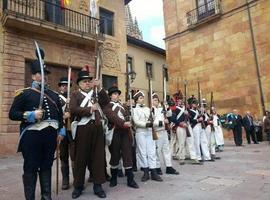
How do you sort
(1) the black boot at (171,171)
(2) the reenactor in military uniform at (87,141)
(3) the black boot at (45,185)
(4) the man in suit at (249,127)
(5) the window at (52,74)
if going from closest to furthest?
(3) the black boot at (45,185) → (2) the reenactor in military uniform at (87,141) → (1) the black boot at (171,171) → (5) the window at (52,74) → (4) the man in suit at (249,127)

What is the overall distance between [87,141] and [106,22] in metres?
13.1

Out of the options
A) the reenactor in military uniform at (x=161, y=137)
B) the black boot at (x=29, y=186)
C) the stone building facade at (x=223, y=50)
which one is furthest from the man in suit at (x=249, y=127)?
the black boot at (x=29, y=186)

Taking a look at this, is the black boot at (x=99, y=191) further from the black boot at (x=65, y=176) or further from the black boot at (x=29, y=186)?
the black boot at (x=29, y=186)

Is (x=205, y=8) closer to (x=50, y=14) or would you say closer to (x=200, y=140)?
(x=50, y=14)

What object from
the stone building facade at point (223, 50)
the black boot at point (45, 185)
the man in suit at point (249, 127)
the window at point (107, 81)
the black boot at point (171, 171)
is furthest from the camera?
the stone building facade at point (223, 50)

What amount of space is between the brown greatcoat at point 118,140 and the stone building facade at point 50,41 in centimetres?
735

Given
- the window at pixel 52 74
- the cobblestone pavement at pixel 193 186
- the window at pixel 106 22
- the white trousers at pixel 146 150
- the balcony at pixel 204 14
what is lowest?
the cobblestone pavement at pixel 193 186

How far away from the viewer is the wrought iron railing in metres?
12.2

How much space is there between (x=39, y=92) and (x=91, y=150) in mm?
1299

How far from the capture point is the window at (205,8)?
19547 mm

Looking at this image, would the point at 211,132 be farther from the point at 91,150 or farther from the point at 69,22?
the point at 69,22

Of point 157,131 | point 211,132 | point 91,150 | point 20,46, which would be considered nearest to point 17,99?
point 91,150

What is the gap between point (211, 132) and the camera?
9.34 meters

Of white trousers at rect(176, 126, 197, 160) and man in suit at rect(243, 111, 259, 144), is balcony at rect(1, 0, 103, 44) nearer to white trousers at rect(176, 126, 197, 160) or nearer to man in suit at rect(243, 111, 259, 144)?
white trousers at rect(176, 126, 197, 160)
